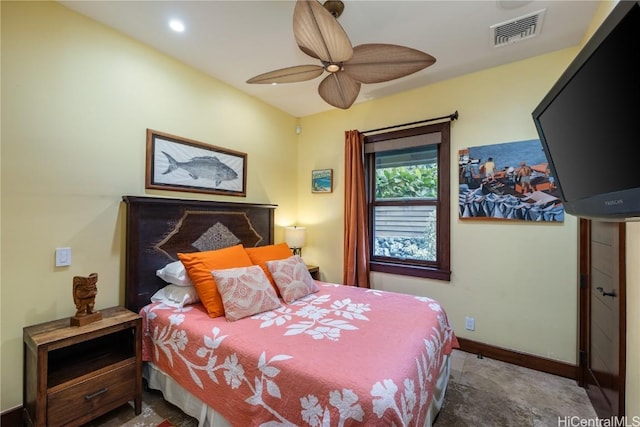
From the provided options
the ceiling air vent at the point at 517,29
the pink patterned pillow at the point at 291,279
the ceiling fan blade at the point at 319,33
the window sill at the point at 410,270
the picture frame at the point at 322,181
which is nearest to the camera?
the ceiling fan blade at the point at 319,33

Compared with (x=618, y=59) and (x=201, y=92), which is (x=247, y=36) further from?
A: (x=618, y=59)

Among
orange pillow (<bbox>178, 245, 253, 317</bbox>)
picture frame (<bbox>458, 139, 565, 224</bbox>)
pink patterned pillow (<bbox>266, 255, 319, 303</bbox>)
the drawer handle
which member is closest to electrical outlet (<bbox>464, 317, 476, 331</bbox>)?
picture frame (<bbox>458, 139, 565, 224</bbox>)

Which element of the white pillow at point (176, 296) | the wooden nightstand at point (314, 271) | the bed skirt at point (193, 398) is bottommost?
the bed skirt at point (193, 398)

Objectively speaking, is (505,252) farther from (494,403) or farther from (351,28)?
(351,28)

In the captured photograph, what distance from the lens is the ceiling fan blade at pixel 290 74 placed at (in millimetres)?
1894

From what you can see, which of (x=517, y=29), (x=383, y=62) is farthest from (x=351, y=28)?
(x=517, y=29)

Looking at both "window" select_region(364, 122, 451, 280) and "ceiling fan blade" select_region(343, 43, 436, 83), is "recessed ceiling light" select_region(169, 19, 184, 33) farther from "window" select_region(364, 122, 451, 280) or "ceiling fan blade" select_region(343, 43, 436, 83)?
"window" select_region(364, 122, 451, 280)

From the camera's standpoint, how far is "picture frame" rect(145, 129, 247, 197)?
2.38 metres

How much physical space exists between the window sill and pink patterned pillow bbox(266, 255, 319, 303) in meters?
1.05

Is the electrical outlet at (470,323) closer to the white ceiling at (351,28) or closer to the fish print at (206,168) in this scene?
the white ceiling at (351,28)

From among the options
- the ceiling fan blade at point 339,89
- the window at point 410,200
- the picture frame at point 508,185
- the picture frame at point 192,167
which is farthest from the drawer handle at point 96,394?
the picture frame at point 508,185

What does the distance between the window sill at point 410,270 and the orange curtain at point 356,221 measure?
0.15 m

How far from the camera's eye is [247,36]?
2188 mm

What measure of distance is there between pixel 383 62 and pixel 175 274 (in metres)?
2.14
